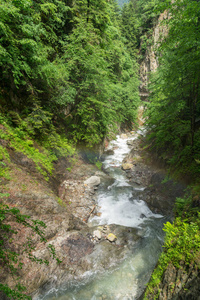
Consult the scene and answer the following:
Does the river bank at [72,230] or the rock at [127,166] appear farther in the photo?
the rock at [127,166]

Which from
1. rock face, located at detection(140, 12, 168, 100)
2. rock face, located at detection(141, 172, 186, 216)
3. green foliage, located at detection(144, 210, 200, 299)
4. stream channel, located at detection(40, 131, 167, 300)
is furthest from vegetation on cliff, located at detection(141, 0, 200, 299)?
rock face, located at detection(140, 12, 168, 100)

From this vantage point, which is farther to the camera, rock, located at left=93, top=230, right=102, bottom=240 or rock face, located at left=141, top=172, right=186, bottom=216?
rock face, located at left=141, top=172, right=186, bottom=216

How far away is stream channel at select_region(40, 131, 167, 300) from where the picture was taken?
4.14 metres

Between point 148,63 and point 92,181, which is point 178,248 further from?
point 148,63

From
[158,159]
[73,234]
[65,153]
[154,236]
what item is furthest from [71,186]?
[158,159]

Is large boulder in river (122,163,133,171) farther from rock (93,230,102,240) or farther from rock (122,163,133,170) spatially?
rock (93,230,102,240)

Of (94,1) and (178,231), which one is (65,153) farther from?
(94,1)

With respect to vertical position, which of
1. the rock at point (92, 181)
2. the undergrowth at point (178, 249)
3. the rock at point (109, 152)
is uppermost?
the undergrowth at point (178, 249)

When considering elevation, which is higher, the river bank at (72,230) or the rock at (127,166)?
the river bank at (72,230)

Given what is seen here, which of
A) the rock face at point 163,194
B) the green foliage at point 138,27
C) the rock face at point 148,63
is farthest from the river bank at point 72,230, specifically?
the green foliage at point 138,27

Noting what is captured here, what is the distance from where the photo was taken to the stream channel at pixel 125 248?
414 centimetres

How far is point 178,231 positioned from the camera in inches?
132

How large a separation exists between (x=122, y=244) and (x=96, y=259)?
1280 millimetres

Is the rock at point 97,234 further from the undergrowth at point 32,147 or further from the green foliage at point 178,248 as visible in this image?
the undergrowth at point 32,147
